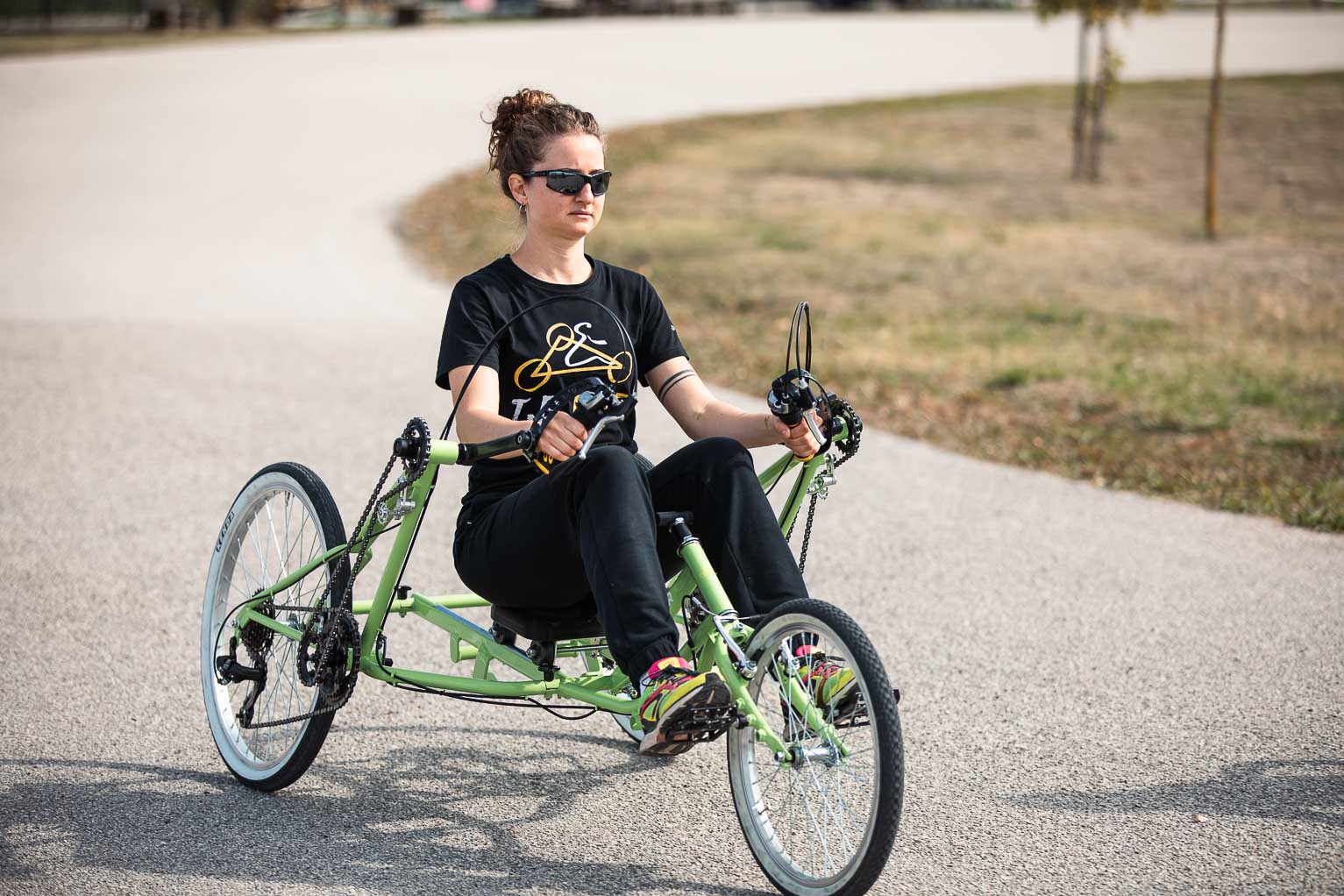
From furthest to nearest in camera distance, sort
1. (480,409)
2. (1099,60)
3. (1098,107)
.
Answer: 1. (1098,107)
2. (1099,60)
3. (480,409)

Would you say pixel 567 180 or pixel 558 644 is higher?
pixel 567 180

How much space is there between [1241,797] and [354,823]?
225 cm

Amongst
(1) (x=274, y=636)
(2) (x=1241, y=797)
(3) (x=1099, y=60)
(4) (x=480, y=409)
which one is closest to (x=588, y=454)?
(4) (x=480, y=409)

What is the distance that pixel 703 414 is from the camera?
3.90 metres

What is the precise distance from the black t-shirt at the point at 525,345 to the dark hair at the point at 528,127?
0.87 feet

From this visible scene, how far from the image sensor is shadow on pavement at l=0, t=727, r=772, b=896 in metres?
3.36

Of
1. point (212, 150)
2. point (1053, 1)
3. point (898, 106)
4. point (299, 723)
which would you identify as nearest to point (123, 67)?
point (212, 150)

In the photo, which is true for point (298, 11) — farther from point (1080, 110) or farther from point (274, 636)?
point (274, 636)

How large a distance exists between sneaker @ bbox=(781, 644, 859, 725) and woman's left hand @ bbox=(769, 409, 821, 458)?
520mm

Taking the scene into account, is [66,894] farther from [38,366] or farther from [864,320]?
[864,320]

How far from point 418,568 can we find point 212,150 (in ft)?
44.6

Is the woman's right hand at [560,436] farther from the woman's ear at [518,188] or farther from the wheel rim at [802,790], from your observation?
the woman's ear at [518,188]

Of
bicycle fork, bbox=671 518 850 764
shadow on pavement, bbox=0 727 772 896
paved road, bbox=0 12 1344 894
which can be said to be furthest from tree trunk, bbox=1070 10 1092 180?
bicycle fork, bbox=671 518 850 764

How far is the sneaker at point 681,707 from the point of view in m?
3.08
